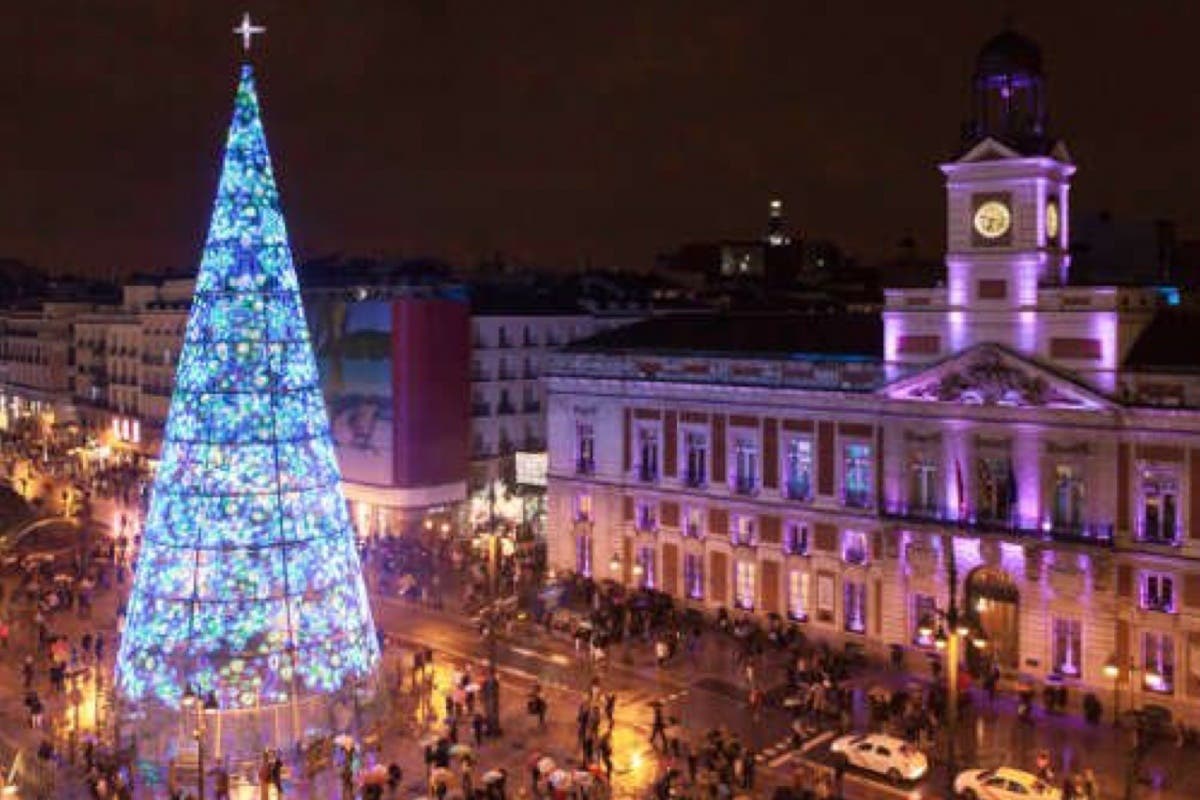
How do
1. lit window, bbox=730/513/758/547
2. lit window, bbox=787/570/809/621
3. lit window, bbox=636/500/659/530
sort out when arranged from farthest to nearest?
lit window, bbox=636/500/659/530 → lit window, bbox=730/513/758/547 → lit window, bbox=787/570/809/621

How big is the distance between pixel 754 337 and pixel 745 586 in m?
10.2

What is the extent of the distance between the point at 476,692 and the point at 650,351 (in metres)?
18.2

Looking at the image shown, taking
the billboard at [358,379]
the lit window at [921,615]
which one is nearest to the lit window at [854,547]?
the lit window at [921,615]

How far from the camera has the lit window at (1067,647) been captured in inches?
1539

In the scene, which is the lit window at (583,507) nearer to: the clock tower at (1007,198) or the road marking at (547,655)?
the road marking at (547,655)

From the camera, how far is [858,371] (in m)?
44.9

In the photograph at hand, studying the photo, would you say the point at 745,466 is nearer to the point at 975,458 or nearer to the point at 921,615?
the point at 921,615

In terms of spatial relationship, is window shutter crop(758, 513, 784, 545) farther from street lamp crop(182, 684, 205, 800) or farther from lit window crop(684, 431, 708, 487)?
street lamp crop(182, 684, 205, 800)

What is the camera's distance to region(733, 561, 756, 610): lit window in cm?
4819

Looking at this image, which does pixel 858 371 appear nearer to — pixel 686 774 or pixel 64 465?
pixel 686 774

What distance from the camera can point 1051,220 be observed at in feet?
134

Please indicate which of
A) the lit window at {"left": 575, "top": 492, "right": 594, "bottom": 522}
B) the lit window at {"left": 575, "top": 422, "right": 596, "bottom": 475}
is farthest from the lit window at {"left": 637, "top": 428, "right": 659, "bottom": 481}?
the lit window at {"left": 575, "top": 492, "right": 594, "bottom": 522}

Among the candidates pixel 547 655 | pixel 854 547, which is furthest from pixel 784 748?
pixel 547 655

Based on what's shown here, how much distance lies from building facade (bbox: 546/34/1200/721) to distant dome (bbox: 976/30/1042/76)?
74 millimetres
